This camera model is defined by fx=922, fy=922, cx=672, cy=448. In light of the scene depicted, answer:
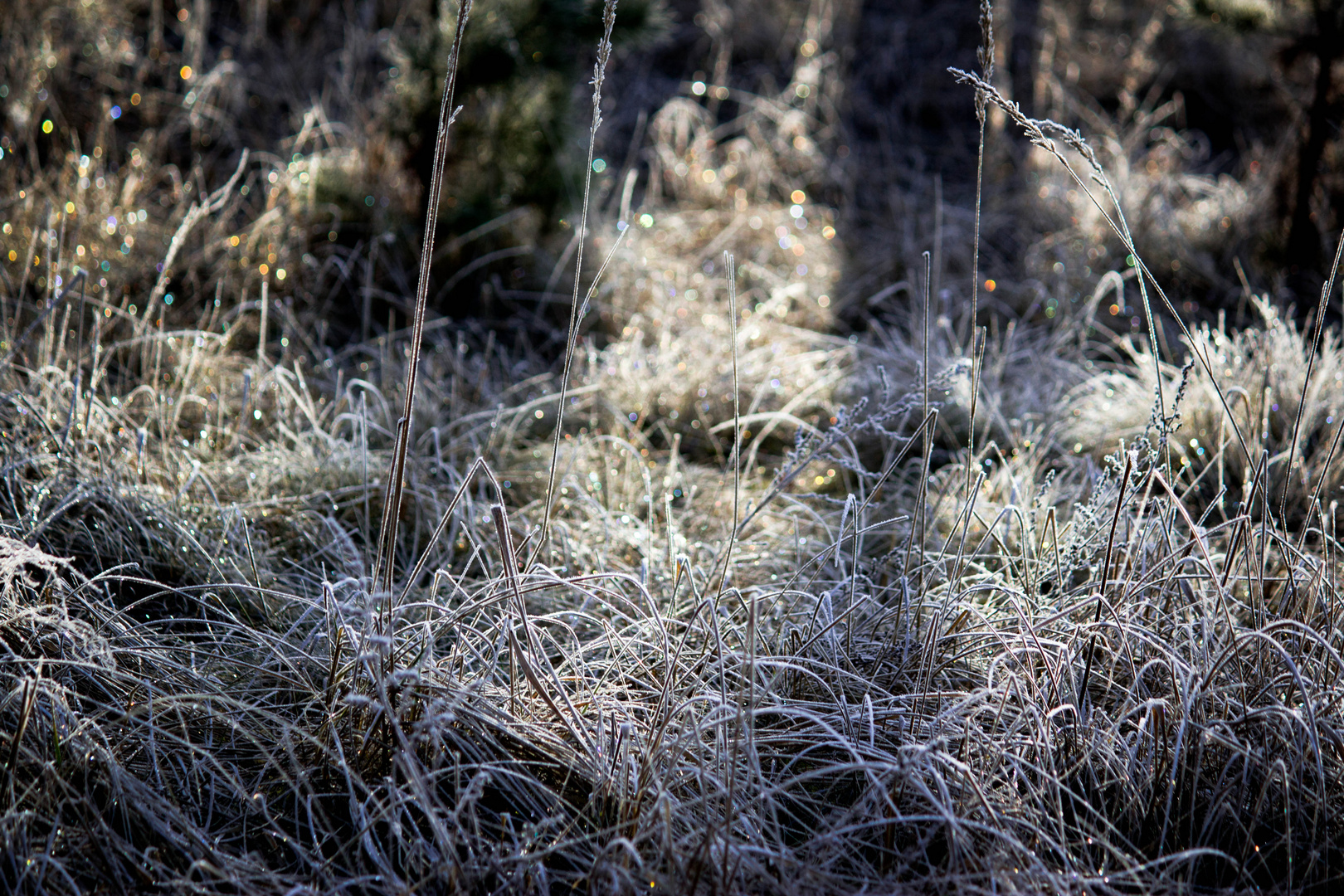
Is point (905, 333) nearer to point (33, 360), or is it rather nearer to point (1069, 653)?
point (1069, 653)

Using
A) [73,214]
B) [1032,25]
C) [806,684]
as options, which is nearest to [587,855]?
[806,684]

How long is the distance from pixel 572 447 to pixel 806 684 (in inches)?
40.4

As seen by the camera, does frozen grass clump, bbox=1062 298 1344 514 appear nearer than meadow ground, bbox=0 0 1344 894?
No

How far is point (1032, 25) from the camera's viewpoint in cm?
514

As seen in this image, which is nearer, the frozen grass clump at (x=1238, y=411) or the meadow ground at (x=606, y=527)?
the meadow ground at (x=606, y=527)

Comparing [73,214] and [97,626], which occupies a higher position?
[73,214]

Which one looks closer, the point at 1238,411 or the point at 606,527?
the point at 606,527

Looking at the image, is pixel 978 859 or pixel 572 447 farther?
pixel 572 447

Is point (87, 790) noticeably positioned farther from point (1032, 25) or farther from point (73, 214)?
point (1032, 25)

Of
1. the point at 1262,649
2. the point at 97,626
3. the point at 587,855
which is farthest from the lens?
the point at 97,626

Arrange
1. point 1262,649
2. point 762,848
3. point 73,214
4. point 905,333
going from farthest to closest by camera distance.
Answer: point 905,333 < point 73,214 < point 1262,649 < point 762,848

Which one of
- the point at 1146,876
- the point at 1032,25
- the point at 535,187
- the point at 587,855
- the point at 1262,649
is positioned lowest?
the point at 587,855

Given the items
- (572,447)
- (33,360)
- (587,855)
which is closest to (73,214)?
(33,360)

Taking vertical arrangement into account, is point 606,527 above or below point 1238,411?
below
